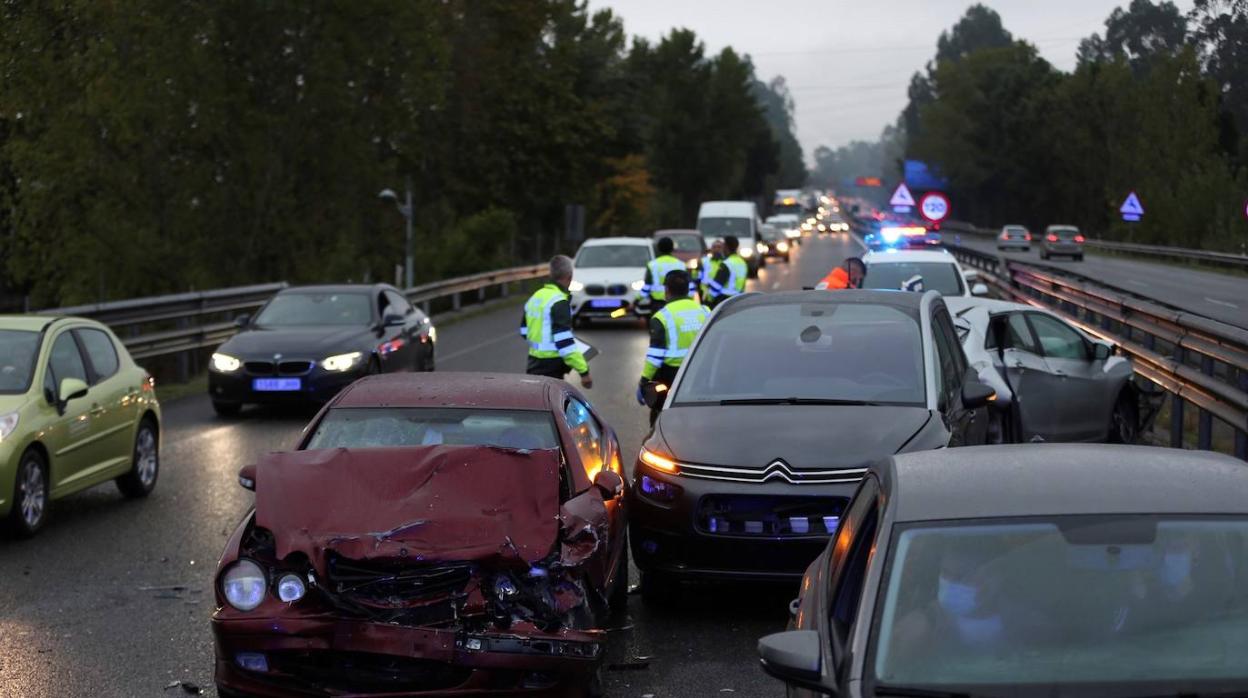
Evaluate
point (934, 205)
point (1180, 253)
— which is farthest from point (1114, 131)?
point (1180, 253)

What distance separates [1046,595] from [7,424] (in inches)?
334

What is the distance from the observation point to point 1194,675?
3.91 m

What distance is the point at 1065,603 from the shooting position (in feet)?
13.6

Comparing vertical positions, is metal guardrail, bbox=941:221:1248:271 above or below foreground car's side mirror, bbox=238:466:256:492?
below

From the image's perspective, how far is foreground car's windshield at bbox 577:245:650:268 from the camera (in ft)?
112

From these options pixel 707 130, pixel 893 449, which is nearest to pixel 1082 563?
pixel 893 449

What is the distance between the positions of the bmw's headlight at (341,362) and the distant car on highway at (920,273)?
593cm

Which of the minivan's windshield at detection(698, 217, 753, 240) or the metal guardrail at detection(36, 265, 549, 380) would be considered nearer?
the metal guardrail at detection(36, 265, 549, 380)

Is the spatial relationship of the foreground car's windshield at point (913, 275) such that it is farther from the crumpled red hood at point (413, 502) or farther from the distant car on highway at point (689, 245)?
the distant car on highway at point (689, 245)

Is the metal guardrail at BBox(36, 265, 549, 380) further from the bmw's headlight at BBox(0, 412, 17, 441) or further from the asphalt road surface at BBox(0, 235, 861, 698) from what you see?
the bmw's headlight at BBox(0, 412, 17, 441)

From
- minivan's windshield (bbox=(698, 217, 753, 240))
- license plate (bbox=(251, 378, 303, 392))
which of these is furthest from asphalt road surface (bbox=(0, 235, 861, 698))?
minivan's windshield (bbox=(698, 217, 753, 240))

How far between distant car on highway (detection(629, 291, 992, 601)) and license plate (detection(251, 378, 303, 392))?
876cm

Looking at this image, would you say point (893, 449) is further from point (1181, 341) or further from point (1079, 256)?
point (1079, 256)

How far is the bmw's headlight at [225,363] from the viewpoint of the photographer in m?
18.6
